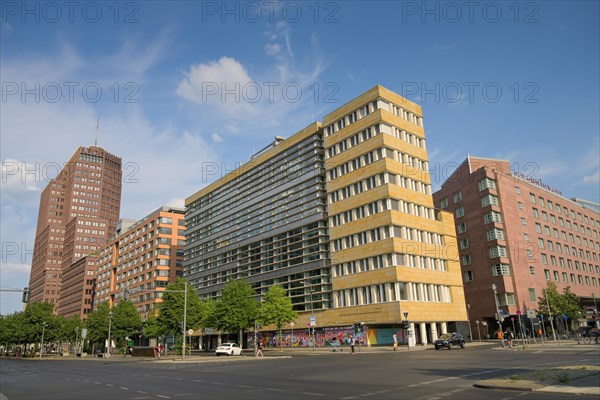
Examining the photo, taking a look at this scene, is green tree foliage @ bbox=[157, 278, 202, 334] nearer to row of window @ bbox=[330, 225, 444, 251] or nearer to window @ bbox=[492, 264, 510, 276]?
row of window @ bbox=[330, 225, 444, 251]

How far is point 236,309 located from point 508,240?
48543 mm

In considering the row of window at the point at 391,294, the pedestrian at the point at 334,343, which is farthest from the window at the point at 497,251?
the pedestrian at the point at 334,343

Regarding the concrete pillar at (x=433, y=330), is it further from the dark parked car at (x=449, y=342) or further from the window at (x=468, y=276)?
the window at (x=468, y=276)

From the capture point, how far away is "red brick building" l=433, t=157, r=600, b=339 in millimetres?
79188

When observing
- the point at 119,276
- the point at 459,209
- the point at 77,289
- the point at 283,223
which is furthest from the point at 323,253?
the point at 77,289

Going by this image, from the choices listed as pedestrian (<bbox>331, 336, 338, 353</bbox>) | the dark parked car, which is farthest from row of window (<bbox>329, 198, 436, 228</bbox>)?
the dark parked car

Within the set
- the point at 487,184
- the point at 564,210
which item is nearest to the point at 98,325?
the point at 487,184

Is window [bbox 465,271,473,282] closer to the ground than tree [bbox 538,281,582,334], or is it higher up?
higher up

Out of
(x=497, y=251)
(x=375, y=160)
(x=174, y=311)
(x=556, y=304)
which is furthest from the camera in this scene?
(x=497, y=251)

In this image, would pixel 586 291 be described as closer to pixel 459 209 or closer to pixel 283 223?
pixel 459 209

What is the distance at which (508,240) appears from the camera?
80625 millimetres

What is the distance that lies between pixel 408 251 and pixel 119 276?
111 metres

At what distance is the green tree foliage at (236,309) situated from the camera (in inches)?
2643

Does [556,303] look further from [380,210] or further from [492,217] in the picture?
[380,210]
